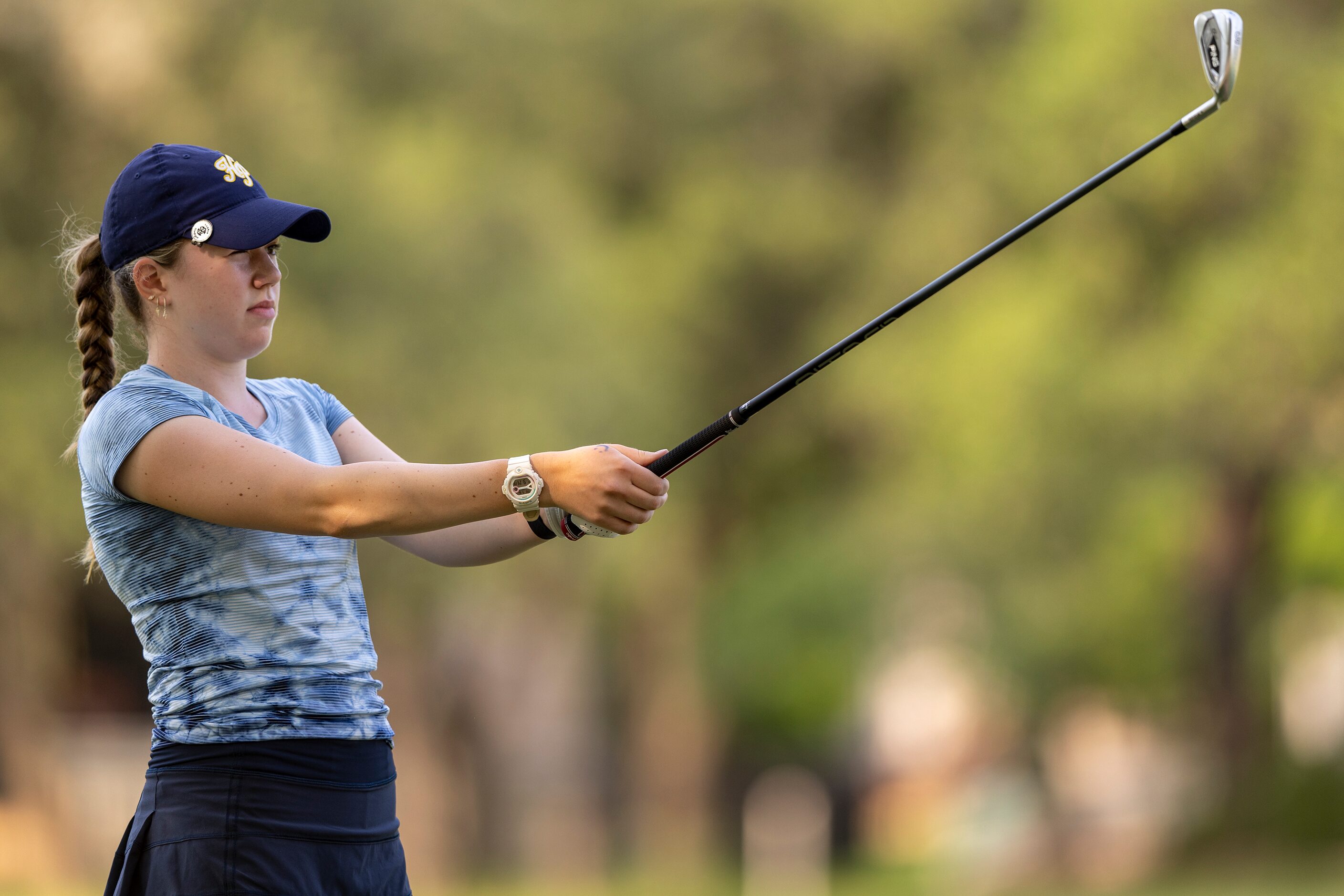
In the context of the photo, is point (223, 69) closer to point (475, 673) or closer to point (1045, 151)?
point (1045, 151)

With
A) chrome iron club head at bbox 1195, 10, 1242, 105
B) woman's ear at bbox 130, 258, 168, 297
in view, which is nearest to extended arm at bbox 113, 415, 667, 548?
woman's ear at bbox 130, 258, 168, 297

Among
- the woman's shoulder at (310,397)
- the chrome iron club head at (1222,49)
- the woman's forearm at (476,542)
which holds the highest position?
the chrome iron club head at (1222,49)

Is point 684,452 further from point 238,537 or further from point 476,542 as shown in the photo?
point 238,537

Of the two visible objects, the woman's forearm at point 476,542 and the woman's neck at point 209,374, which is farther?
the woman's forearm at point 476,542

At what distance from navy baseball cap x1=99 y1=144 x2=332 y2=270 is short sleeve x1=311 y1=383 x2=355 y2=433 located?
39 centimetres

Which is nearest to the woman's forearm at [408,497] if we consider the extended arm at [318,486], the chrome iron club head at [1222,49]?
the extended arm at [318,486]

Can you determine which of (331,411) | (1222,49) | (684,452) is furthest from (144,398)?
(1222,49)

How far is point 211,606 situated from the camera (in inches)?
97.9

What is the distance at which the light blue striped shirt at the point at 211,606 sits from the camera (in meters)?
2.47

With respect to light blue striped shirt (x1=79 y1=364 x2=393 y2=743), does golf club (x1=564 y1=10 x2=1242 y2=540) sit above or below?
above

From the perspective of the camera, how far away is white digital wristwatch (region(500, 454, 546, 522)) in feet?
8.03

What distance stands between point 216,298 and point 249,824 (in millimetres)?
815

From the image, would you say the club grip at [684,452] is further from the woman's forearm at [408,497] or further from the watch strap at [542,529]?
the woman's forearm at [408,497]

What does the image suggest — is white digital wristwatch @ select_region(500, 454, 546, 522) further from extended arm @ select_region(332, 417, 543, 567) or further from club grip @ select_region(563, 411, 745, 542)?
extended arm @ select_region(332, 417, 543, 567)
